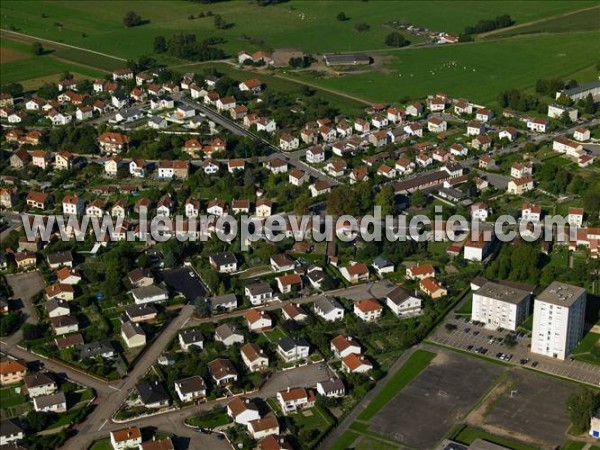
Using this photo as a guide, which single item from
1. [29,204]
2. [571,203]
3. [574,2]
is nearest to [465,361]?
[571,203]

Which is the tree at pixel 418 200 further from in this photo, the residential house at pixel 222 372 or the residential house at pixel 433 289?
the residential house at pixel 222 372

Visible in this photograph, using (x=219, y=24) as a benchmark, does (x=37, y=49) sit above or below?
below

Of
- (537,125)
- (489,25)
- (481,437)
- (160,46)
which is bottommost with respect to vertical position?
(481,437)

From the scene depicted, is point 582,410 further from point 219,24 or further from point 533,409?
point 219,24

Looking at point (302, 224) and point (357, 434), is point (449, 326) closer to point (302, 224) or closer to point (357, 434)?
point (357, 434)

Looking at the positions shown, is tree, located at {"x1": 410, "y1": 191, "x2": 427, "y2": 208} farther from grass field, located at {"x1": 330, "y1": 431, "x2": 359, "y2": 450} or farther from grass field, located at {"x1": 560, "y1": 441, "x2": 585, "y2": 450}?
grass field, located at {"x1": 560, "y1": 441, "x2": 585, "y2": 450}

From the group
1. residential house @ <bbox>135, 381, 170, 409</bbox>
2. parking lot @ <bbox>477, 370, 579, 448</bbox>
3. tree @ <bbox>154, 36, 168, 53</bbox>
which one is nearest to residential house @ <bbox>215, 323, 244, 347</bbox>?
residential house @ <bbox>135, 381, 170, 409</bbox>

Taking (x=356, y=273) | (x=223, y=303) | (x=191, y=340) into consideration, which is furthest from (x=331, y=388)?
(x=356, y=273)
